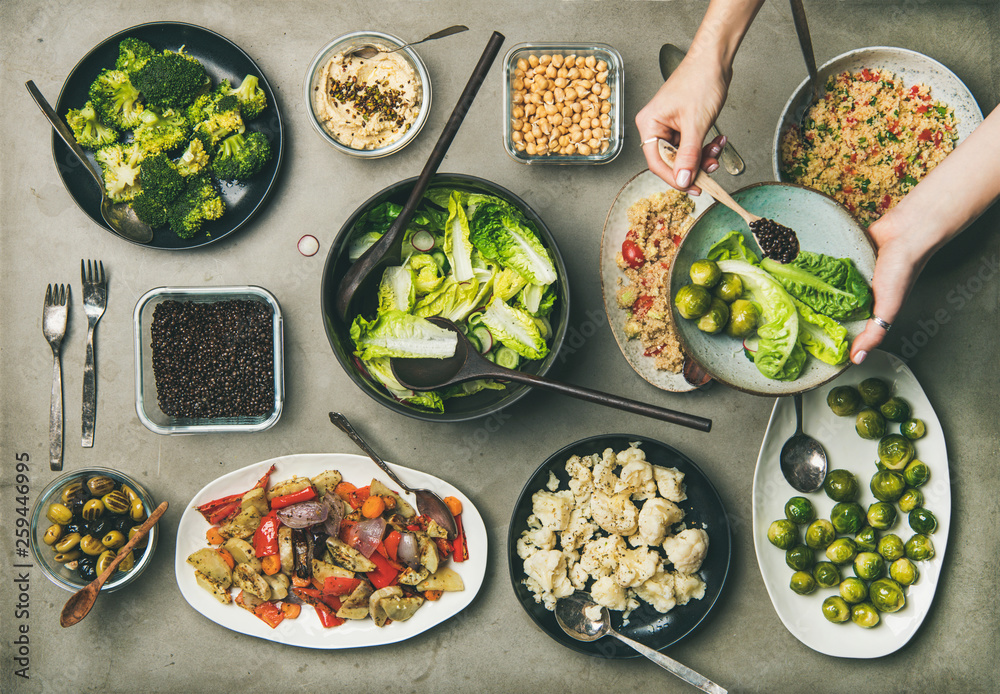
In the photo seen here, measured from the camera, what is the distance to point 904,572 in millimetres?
2416

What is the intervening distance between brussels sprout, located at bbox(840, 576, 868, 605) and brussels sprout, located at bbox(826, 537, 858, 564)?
0.08 m

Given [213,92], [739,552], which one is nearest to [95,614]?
[213,92]

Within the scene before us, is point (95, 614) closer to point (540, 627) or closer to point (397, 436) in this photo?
point (397, 436)

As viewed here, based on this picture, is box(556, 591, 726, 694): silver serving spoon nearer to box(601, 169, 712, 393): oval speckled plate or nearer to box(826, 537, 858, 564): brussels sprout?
box(826, 537, 858, 564): brussels sprout

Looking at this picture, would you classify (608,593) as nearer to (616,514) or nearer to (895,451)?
(616,514)

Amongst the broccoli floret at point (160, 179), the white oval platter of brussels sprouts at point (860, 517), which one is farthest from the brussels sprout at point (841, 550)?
the broccoli floret at point (160, 179)

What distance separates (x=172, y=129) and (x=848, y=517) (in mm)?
3235

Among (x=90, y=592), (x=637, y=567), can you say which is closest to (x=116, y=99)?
(x=90, y=592)

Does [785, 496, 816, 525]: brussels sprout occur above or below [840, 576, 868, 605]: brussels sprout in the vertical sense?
above

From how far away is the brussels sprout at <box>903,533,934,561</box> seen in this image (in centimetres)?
241

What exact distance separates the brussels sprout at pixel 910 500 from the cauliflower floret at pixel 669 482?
2.94 ft

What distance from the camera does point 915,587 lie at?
8.07 ft

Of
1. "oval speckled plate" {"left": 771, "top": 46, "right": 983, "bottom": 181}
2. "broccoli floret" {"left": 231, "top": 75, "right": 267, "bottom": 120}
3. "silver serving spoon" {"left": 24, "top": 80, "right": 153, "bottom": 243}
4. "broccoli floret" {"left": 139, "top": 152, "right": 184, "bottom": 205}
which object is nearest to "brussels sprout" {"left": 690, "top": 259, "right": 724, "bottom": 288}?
"oval speckled plate" {"left": 771, "top": 46, "right": 983, "bottom": 181}

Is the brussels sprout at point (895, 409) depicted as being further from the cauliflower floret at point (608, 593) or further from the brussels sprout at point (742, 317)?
the cauliflower floret at point (608, 593)
